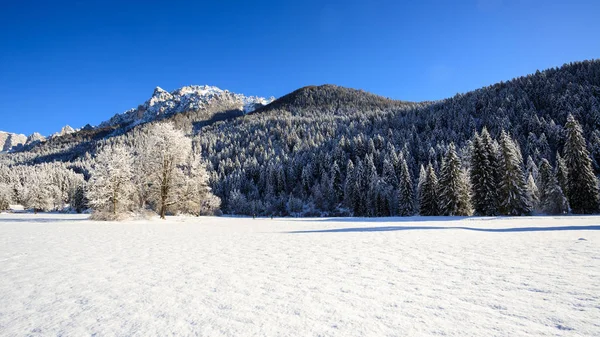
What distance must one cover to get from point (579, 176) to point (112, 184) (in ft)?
182

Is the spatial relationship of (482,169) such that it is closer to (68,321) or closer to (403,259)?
(403,259)

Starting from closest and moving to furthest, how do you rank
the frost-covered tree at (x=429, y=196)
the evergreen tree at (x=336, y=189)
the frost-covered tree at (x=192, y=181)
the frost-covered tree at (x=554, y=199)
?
the frost-covered tree at (x=192, y=181)
the frost-covered tree at (x=554, y=199)
the frost-covered tree at (x=429, y=196)
the evergreen tree at (x=336, y=189)

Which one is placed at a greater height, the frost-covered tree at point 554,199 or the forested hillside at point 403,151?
the forested hillside at point 403,151

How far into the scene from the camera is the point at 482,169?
114 feet

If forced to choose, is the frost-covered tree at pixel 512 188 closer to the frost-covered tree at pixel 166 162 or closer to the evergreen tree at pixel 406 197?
the evergreen tree at pixel 406 197

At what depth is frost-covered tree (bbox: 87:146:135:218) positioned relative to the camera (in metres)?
26.9

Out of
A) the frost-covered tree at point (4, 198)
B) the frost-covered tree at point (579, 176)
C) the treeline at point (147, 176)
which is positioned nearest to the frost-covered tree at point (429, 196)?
the frost-covered tree at point (579, 176)

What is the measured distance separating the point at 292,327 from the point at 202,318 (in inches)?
56.6

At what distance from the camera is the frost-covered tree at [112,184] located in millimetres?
26938

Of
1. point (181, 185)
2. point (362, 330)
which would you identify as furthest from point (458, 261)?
point (181, 185)

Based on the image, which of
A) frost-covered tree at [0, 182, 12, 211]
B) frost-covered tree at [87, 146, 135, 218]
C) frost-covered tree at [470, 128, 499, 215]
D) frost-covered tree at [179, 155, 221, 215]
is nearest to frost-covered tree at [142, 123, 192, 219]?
frost-covered tree at [179, 155, 221, 215]

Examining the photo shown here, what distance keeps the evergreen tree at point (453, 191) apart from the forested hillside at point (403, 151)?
0.46ft

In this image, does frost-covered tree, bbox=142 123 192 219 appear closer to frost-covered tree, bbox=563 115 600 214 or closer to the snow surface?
the snow surface

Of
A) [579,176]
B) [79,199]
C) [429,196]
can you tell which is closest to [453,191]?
[429,196]
